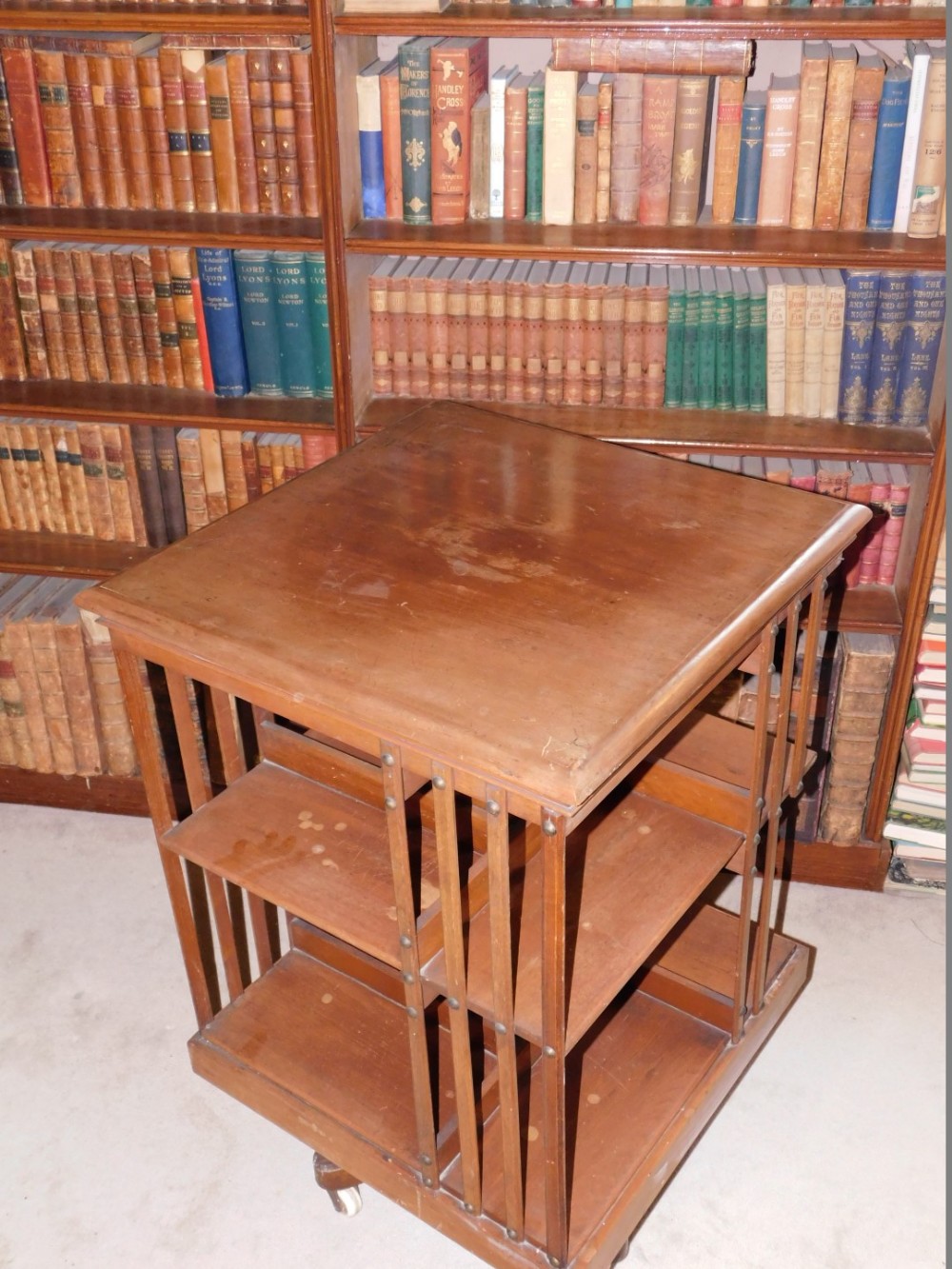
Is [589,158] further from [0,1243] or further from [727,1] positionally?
[0,1243]

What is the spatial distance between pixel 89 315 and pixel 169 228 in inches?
11.9

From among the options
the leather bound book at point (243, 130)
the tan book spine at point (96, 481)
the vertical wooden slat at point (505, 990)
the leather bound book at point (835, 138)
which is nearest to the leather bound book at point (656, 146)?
the leather bound book at point (835, 138)

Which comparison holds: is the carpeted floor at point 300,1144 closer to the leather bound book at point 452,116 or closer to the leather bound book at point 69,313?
the leather bound book at point 69,313

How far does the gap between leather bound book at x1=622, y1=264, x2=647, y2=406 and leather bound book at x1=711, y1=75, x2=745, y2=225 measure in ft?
0.56

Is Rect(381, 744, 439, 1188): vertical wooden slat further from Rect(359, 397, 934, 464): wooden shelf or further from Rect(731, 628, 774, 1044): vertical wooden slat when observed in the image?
Rect(359, 397, 934, 464): wooden shelf

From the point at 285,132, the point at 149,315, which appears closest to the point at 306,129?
the point at 285,132

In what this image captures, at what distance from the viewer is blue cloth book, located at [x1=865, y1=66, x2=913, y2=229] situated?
201cm

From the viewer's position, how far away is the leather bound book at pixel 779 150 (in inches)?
81.4

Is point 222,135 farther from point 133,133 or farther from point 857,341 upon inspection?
point 857,341

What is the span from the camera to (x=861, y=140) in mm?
2066

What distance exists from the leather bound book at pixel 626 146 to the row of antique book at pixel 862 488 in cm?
46

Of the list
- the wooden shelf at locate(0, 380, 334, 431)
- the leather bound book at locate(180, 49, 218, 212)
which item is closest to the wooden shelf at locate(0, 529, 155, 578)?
the wooden shelf at locate(0, 380, 334, 431)

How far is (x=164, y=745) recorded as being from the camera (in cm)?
267

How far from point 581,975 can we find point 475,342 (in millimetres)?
1261
